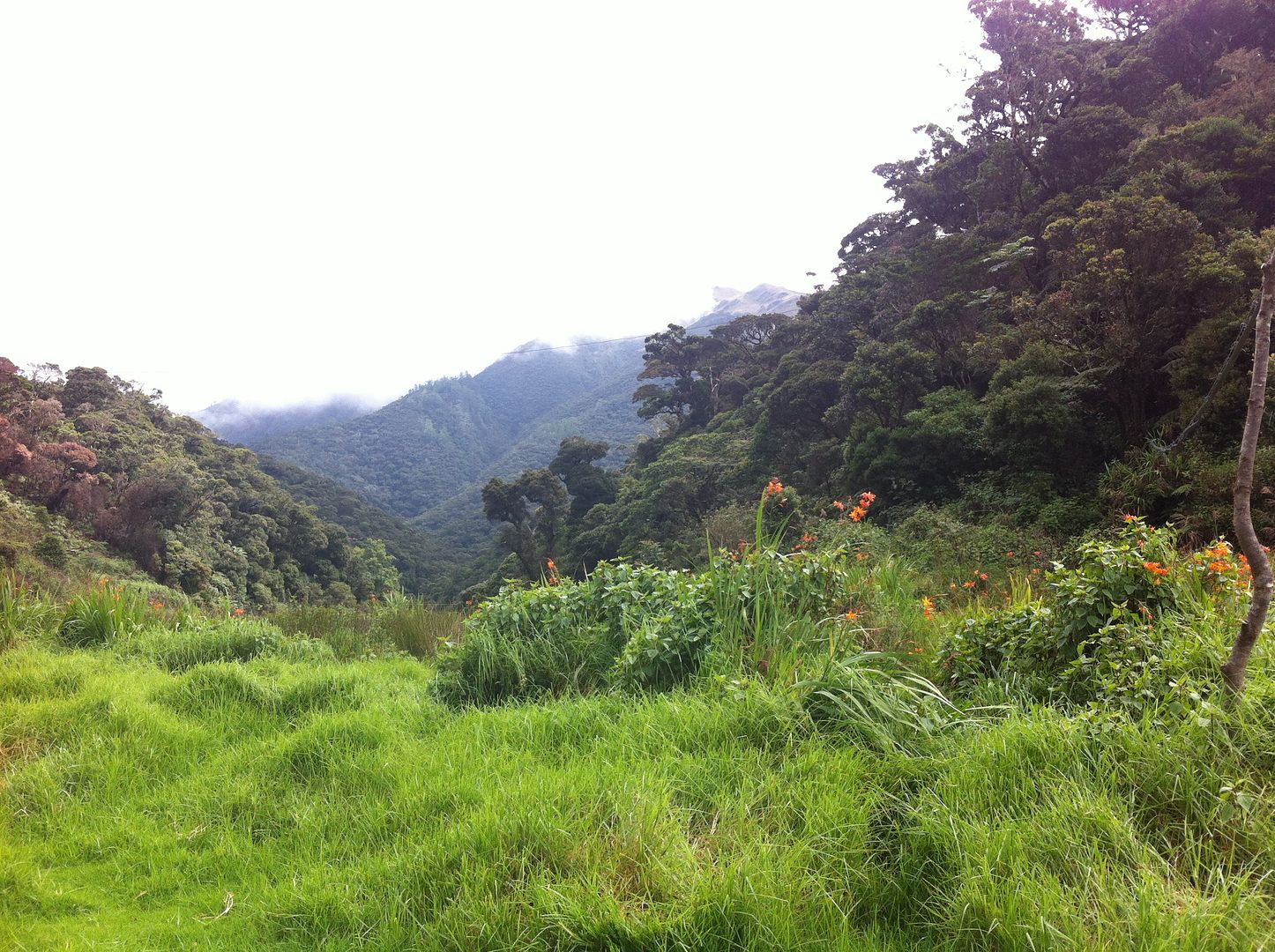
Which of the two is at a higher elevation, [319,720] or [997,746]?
[319,720]

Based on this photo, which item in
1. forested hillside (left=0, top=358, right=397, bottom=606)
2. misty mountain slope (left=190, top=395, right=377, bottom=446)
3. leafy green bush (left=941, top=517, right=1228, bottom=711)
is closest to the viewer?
leafy green bush (left=941, top=517, right=1228, bottom=711)

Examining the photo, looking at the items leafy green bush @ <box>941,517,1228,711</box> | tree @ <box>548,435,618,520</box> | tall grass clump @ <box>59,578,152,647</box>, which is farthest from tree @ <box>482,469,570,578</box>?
leafy green bush @ <box>941,517,1228,711</box>

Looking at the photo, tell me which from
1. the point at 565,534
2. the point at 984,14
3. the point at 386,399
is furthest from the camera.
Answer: the point at 386,399

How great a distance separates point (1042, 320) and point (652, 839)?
13734 millimetres

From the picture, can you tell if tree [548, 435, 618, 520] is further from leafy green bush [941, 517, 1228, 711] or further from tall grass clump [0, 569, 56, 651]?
leafy green bush [941, 517, 1228, 711]

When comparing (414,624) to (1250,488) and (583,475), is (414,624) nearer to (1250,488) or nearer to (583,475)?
(1250,488)

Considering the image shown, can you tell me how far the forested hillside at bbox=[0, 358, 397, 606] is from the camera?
801 inches

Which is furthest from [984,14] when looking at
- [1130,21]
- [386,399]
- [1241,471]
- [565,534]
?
[386,399]

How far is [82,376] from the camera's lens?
26.9 meters

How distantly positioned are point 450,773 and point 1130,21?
32.2m

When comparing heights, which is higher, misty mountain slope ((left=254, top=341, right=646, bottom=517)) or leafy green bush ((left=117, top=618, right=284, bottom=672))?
misty mountain slope ((left=254, top=341, right=646, bottom=517))

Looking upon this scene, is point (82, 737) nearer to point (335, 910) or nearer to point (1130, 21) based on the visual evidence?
point (335, 910)

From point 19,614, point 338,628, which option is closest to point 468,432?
point 338,628

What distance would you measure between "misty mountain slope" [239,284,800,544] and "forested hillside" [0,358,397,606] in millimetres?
20057
